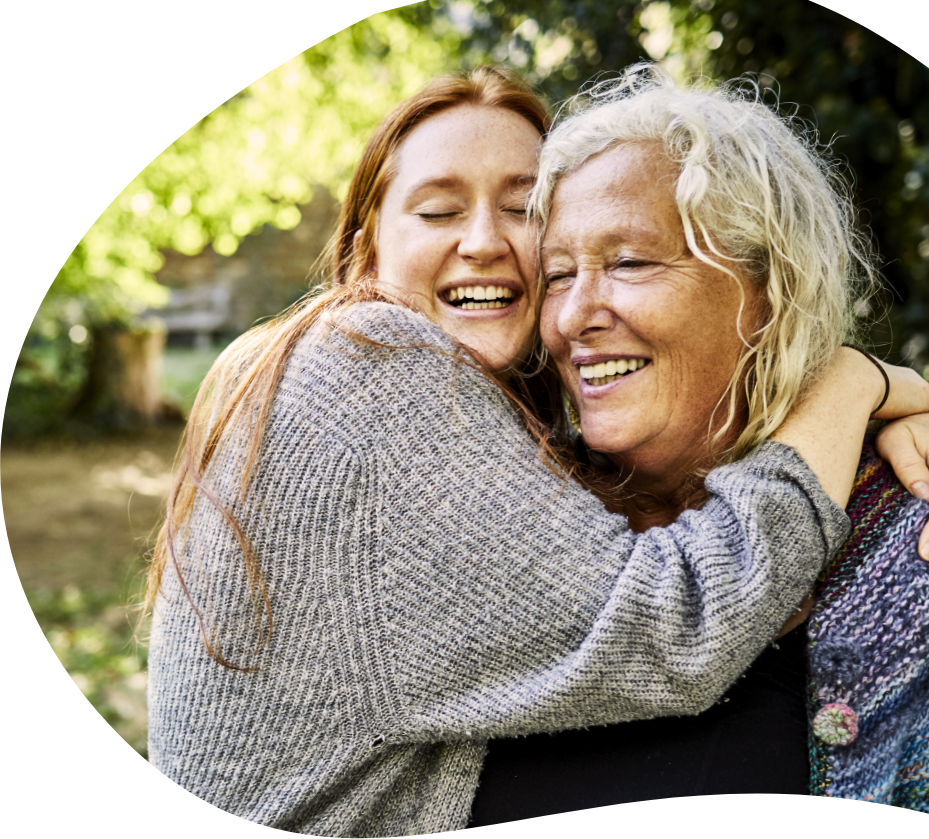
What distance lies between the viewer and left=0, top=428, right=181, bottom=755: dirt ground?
17.7 ft

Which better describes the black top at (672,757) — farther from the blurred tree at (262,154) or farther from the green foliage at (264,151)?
the green foliage at (264,151)

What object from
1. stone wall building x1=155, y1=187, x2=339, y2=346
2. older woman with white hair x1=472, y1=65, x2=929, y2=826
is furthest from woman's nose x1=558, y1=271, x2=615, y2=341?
stone wall building x1=155, y1=187, x2=339, y2=346

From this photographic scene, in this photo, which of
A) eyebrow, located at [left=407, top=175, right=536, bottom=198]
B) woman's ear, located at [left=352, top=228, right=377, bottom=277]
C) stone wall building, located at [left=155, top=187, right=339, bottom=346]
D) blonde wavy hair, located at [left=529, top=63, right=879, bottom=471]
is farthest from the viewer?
stone wall building, located at [left=155, top=187, right=339, bottom=346]

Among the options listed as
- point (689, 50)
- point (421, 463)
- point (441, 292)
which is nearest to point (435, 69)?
point (689, 50)

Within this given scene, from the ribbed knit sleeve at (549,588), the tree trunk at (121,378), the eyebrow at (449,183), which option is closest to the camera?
the ribbed knit sleeve at (549,588)

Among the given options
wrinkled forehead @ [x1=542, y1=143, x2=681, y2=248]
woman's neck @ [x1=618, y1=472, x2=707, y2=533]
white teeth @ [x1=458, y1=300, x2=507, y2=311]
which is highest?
wrinkled forehead @ [x1=542, y1=143, x2=681, y2=248]

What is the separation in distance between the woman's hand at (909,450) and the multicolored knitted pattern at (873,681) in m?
0.15

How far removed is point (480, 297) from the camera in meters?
2.22

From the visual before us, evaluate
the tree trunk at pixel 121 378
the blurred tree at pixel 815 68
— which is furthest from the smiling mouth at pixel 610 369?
the tree trunk at pixel 121 378

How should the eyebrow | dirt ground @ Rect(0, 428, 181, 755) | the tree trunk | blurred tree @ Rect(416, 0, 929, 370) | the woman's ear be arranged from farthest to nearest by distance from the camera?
1. the tree trunk
2. dirt ground @ Rect(0, 428, 181, 755)
3. blurred tree @ Rect(416, 0, 929, 370)
4. the woman's ear
5. the eyebrow

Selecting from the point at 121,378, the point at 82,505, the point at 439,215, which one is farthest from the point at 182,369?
the point at 439,215

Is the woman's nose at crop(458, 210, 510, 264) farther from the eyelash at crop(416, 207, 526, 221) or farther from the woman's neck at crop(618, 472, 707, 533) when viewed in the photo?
the woman's neck at crop(618, 472, 707, 533)

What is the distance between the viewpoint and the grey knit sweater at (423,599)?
151cm

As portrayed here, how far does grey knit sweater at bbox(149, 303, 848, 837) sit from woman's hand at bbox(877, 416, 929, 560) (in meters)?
0.29
